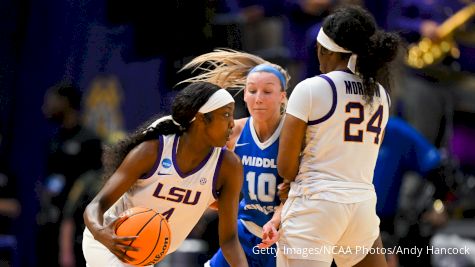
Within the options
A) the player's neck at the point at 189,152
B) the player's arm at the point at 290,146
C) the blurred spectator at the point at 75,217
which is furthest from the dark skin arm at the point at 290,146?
the blurred spectator at the point at 75,217

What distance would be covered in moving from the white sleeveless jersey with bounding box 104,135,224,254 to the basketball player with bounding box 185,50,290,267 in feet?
1.50

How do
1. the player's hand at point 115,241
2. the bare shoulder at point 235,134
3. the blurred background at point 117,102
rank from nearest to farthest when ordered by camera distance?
1. the player's hand at point 115,241
2. the bare shoulder at point 235,134
3. the blurred background at point 117,102

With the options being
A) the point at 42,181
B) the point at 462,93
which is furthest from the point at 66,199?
the point at 462,93

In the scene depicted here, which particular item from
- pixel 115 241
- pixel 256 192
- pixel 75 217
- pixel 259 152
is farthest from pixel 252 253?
pixel 75 217

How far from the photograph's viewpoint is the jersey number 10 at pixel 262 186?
18.5 feet

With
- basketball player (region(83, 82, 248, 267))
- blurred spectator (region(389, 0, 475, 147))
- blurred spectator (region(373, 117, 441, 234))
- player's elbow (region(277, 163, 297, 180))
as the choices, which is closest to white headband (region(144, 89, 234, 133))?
basketball player (region(83, 82, 248, 267))

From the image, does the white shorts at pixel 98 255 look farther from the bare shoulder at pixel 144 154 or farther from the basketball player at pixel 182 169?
the bare shoulder at pixel 144 154

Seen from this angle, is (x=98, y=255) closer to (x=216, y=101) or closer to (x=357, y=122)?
(x=216, y=101)

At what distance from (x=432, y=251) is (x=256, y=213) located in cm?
336

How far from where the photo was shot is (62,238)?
809 centimetres

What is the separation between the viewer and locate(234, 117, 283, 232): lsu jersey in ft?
18.5

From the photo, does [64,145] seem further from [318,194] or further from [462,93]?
[462,93]

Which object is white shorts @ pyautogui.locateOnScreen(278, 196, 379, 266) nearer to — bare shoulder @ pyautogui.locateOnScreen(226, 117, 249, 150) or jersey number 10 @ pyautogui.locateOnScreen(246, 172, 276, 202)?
jersey number 10 @ pyautogui.locateOnScreen(246, 172, 276, 202)

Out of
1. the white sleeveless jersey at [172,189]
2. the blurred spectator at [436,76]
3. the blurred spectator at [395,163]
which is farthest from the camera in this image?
the blurred spectator at [436,76]
